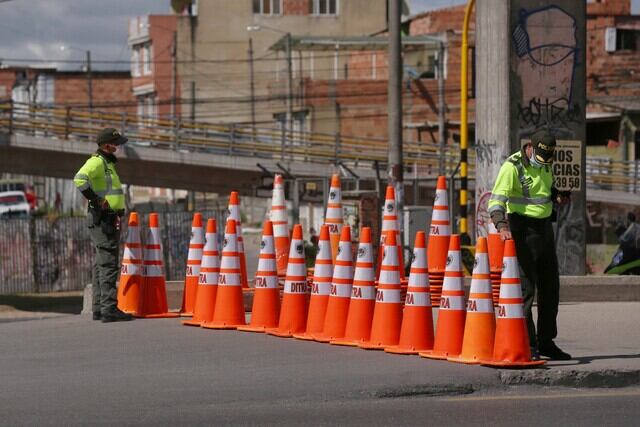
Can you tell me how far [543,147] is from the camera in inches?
425

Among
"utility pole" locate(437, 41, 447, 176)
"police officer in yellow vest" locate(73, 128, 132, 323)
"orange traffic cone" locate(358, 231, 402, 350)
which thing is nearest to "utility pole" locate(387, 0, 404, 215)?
"police officer in yellow vest" locate(73, 128, 132, 323)

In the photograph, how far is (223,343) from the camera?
12031 millimetres

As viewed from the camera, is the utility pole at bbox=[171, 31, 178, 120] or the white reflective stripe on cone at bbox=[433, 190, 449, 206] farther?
the utility pole at bbox=[171, 31, 178, 120]

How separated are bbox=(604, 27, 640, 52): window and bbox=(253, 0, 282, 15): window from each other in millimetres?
23566

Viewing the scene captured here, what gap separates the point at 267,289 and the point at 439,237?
293 cm

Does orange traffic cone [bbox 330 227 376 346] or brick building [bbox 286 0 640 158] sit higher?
brick building [bbox 286 0 640 158]

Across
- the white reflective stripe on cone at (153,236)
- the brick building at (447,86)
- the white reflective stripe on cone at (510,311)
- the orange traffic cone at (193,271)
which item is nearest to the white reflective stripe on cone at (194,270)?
the orange traffic cone at (193,271)

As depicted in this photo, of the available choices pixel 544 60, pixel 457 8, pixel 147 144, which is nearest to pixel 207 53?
pixel 457 8

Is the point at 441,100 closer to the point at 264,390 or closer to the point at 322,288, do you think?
the point at 322,288

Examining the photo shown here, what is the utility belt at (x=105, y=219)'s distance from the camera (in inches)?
542

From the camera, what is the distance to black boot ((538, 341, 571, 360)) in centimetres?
1089

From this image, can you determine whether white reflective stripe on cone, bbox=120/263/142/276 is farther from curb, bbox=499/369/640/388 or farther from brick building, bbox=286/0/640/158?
brick building, bbox=286/0/640/158

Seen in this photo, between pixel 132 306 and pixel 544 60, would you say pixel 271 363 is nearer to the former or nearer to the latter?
pixel 132 306

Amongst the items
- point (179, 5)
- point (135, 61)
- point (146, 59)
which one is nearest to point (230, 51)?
point (146, 59)
